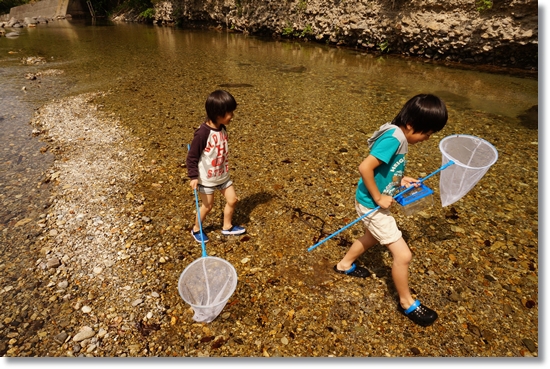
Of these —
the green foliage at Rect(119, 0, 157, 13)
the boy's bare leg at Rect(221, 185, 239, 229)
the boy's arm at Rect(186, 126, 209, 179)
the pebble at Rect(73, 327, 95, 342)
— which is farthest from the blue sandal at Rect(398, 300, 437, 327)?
the green foliage at Rect(119, 0, 157, 13)

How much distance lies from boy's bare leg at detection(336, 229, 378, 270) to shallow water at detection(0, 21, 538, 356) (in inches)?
8.2

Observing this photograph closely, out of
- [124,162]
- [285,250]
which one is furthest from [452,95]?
[124,162]

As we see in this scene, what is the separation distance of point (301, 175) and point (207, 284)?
309 centimetres

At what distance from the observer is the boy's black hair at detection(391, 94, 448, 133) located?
2580 mm

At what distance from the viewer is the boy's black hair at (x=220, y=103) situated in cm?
330

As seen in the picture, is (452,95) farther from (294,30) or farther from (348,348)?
(294,30)

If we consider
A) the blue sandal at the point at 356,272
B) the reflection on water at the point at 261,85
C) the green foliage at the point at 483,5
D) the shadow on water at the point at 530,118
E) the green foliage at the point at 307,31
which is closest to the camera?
the blue sandal at the point at 356,272

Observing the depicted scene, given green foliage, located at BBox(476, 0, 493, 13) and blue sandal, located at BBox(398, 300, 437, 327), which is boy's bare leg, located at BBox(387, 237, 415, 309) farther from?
green foliage, located at BBox(476, 0, 493, 13)

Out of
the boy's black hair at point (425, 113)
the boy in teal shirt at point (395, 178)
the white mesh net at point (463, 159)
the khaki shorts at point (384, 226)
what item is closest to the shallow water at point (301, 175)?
the boy in teal shirt at point (395, 178)

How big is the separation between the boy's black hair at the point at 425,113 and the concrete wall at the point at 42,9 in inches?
1825

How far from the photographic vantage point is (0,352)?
294 cm

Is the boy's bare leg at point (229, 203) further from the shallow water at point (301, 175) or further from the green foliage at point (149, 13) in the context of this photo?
the green foliage at point (149, 13)

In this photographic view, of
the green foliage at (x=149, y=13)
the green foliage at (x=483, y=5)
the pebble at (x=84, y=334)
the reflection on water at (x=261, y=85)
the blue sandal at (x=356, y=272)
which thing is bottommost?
the pebble at (x=84, y=334)

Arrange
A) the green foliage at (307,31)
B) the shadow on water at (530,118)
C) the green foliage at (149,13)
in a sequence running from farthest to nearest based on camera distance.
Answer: the green foliage at (149,13)
the green foliage at (307,31)
the shadow on water at (530,118)
